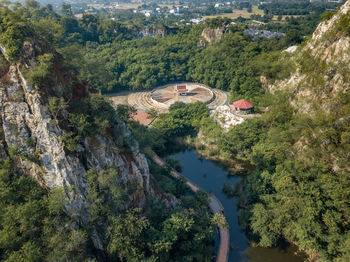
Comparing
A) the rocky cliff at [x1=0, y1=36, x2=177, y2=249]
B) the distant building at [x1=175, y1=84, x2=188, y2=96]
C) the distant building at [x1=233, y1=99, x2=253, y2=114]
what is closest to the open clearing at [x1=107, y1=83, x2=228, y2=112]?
the distant building at [x1=175, y1=84, x2=188, y2=96]

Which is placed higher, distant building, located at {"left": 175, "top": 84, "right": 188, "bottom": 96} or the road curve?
distant building, located at {"left": 175, "top": 84, "right": 188, "bottom": 96}

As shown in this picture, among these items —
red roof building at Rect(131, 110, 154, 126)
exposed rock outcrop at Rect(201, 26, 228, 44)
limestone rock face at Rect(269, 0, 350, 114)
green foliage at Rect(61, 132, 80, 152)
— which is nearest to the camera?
green foliage at Rect(61, 132, 80, 152)

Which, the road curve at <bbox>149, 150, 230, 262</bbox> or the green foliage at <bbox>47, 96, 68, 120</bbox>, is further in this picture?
the road curve at <bbox>149, 150, 230, 262</bbox>

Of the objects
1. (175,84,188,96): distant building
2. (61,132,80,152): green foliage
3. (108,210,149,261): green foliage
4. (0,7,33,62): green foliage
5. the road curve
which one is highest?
(0,7,33,62): green foliage

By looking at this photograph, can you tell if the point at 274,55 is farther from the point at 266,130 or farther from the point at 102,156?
the point at 102,156

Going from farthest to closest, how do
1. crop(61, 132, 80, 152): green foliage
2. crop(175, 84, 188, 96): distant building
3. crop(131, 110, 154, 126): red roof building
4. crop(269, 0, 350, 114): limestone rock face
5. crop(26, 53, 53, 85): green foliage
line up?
crop(175, 84, 188, 96): distant building
crop(131, 110, 154, 126): red roof building
crop(269, 0, 350, 114): limestone rock face
crop(61, 132, 80, 152): green foliage
crop(26, 53, 53, 85): green foliage

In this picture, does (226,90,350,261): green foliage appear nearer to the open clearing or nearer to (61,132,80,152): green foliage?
(61,132,80,152): green foliage

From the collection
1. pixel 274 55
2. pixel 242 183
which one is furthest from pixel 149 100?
pixel 242 183
